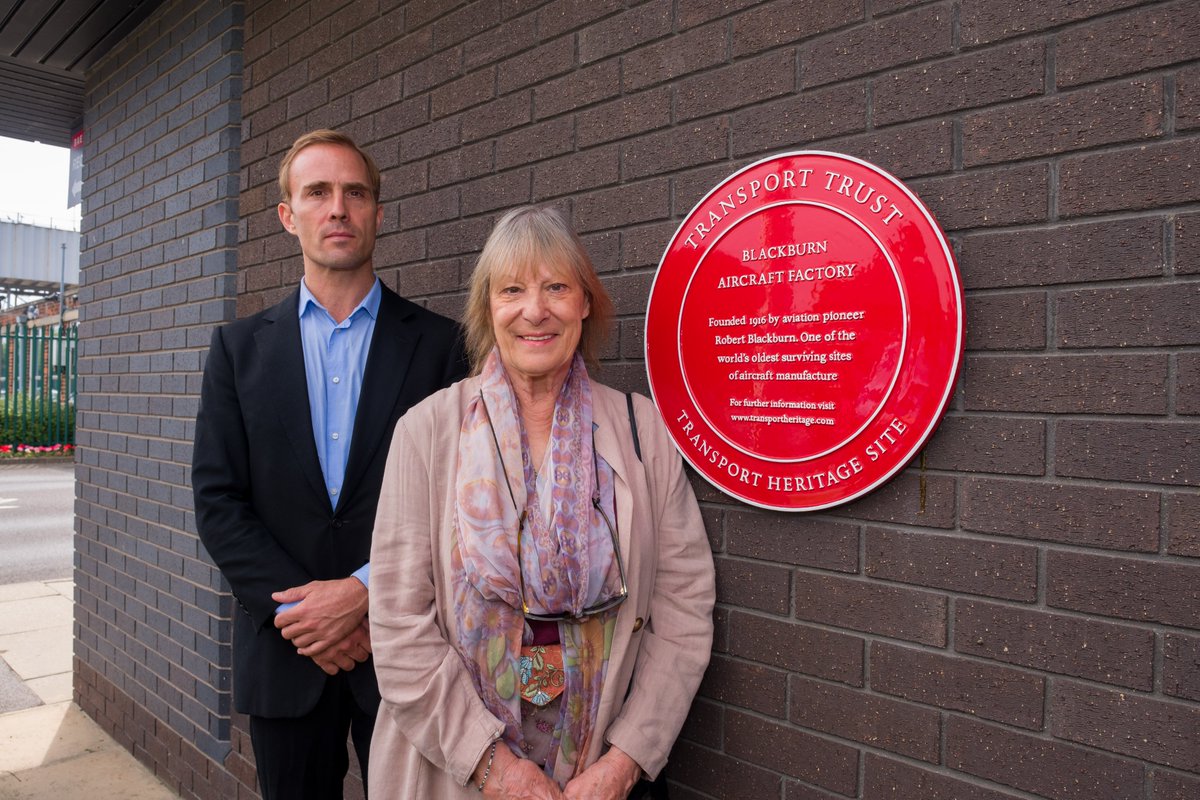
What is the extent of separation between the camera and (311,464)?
7.94ft

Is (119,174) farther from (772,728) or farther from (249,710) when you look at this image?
(772,728)

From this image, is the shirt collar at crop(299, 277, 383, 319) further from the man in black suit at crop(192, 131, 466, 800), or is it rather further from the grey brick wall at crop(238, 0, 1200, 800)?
the grey brick wall at crop(238, 0, 1200, 800)

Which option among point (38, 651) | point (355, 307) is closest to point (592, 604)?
point (355, 307)

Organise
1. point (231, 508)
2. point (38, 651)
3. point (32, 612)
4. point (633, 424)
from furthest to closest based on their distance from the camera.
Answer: point (32, 612) < point (38, 651) < point (231, 508) < point (633, 424)

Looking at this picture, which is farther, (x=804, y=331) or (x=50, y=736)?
(x=50, y=736)

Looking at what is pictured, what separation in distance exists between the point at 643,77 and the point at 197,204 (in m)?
2.79

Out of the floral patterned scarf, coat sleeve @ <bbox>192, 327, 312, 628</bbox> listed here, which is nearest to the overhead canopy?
coat sleeve @ <bbox>192, 327, 312, 628</bbox>

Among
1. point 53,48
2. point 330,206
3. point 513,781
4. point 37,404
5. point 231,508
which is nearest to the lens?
point 513,781

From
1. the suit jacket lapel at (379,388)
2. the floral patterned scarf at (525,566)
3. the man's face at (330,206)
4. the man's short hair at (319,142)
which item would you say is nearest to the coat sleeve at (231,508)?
the suit jacket lapel at (379,388)

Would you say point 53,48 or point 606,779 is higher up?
point 53,48

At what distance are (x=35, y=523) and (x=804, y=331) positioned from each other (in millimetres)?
12656

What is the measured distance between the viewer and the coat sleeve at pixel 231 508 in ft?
7.72

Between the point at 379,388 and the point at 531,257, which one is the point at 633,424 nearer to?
the point at 531,257

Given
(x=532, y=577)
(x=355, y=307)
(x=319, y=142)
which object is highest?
(x=319, y=142)
